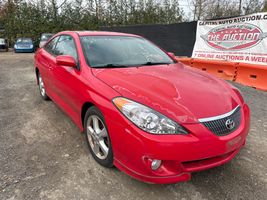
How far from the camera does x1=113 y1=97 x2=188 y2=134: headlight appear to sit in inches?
80.6

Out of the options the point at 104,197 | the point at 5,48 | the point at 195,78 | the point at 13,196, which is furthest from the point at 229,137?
the point at 5,48

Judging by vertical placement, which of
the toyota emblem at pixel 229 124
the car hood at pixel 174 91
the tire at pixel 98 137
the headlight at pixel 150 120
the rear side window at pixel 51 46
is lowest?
the tire at pixel 98 137

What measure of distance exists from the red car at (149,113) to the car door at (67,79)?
0.01 metres

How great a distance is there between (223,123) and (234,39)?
5676 mm

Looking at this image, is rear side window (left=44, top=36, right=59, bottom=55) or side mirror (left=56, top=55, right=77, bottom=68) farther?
rear side window (left=44, top=36, right=59, bottom=55)

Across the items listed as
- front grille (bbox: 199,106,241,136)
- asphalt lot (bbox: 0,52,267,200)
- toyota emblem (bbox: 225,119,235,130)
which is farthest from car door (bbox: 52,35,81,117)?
toyota emblem (bbox: 225,119,235,130)

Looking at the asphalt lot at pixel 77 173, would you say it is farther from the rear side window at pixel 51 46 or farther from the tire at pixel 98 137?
the rear side window at pixel 51 46

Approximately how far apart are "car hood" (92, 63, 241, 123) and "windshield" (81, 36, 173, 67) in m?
0.24

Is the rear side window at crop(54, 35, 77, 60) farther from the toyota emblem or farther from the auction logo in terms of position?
the auction logo

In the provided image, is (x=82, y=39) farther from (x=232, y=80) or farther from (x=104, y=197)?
(x=232, y=80)

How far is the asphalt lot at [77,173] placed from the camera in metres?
2.33

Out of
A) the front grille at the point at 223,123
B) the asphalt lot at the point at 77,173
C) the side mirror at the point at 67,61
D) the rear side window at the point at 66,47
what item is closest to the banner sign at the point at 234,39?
the asphalt lot at the point at 77,173

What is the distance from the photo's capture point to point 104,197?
2.27 meters

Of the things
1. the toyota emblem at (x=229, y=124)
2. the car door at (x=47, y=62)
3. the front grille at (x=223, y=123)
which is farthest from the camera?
the car door at (x=47, y=62)
